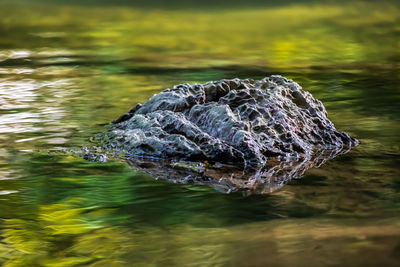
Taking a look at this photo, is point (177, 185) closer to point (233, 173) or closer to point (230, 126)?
point (233, 173)

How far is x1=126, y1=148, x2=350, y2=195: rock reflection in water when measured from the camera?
117 inches

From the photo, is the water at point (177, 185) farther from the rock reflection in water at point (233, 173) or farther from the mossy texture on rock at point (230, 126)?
the mossy texture on rock at point (230, 126)

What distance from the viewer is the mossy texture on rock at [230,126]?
3.33 m

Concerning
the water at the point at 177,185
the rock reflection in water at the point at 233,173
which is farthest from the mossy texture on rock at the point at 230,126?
the water at the point at 177,185

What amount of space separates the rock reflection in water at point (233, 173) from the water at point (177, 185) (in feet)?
0.21

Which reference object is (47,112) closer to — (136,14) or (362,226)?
(362,226)

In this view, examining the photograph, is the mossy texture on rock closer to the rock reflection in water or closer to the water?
the rock reflection in water

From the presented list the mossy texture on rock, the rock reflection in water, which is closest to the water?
the rock reflection in water

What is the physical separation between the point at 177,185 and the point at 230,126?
52 centimetres

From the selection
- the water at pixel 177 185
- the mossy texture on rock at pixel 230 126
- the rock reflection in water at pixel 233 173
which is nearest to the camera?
the water at pixel 177 185

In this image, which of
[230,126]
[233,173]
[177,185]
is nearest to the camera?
[177,185]

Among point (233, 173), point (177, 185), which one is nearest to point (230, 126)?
point (233, 173)

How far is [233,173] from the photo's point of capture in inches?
123

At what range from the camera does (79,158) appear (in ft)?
11.2
